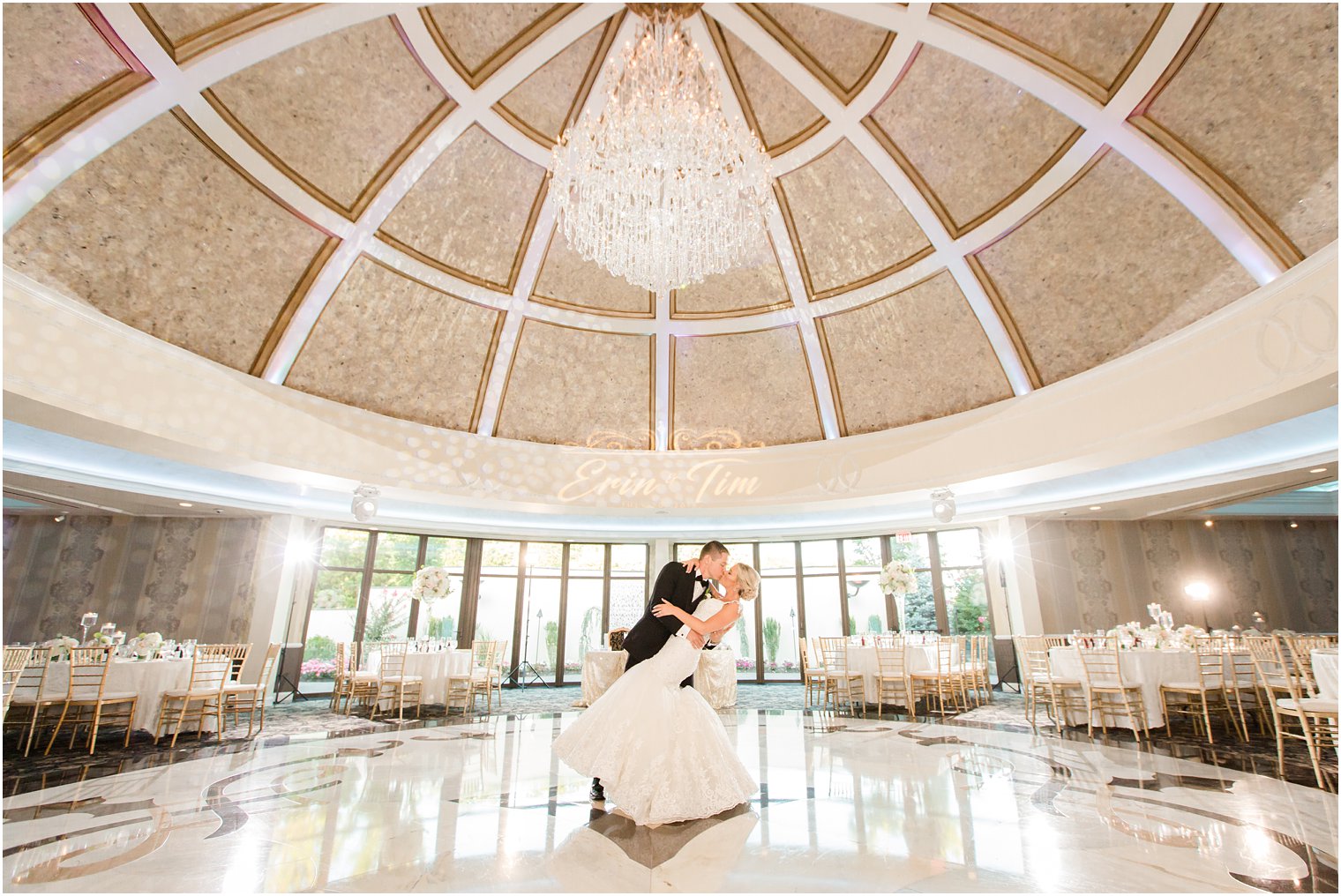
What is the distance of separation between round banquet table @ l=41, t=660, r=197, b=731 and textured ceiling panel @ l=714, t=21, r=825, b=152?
818 cm

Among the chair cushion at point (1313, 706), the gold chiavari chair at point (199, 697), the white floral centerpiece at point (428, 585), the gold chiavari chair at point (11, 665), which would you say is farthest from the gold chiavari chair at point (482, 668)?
the chair cushion at point (1313, 706)

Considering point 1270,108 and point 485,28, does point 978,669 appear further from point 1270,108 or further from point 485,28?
point 485,28

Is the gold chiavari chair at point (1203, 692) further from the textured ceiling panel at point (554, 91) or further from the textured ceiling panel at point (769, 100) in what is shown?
the textured ceiling panel at point (554, 91)

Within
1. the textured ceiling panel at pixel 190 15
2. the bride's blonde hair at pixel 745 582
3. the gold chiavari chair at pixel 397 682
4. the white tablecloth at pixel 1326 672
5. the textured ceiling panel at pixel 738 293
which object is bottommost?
the gold chiavari chair at pixel 397 682

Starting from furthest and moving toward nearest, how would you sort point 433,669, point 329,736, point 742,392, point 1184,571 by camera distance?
point 1184,571, point 742,392, point 433,669, point 329,736

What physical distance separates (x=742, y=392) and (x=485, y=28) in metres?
5.08

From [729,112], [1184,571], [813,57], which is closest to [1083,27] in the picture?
[813,57]

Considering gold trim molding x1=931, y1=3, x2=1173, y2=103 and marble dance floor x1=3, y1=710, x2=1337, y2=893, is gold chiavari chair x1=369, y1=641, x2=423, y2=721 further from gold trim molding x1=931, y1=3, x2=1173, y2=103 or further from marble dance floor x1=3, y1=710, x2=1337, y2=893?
gold trim molding x1=931, y1=3, x2=1173, y2=103

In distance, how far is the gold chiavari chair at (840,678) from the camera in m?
8.16

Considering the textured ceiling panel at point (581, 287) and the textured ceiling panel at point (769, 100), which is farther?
the textured ceiling panel at point (581, 287)

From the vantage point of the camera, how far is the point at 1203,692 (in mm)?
6047

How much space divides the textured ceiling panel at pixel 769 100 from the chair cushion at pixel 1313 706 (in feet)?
20.3

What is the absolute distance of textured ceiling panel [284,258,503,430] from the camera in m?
6.72

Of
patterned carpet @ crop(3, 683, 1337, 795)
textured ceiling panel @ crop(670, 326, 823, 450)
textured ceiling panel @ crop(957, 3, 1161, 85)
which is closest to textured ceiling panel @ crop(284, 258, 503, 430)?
textured ceiling panel @ crop(670, 326, 823, 450)
